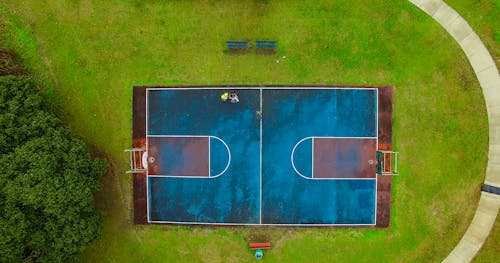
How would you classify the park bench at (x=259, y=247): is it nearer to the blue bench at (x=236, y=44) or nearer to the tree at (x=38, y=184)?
the tree at (x=38, y=184)

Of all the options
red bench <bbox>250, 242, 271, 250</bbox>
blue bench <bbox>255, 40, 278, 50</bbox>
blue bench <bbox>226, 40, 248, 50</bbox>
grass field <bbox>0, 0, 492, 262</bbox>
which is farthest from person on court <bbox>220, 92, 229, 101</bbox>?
red bench <bbox>250, 242, 271, 250</bbox>

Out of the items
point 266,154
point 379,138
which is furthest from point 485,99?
point 266,154

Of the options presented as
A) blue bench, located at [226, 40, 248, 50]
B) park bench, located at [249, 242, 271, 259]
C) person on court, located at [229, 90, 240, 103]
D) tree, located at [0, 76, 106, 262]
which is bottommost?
park bench, located at [249, 242, 271, 259]

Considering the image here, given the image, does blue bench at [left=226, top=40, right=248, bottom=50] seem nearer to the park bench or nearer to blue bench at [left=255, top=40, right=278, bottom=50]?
blue bench at [left=255, top=40, right=278, bottom=50]

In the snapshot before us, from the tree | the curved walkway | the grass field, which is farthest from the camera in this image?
the grass field

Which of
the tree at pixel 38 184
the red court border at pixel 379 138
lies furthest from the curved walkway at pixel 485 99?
the tree at pixel 38 184

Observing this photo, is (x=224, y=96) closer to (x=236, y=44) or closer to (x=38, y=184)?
(x=236, y=44)

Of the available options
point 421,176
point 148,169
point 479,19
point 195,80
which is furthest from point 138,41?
point 479,19
